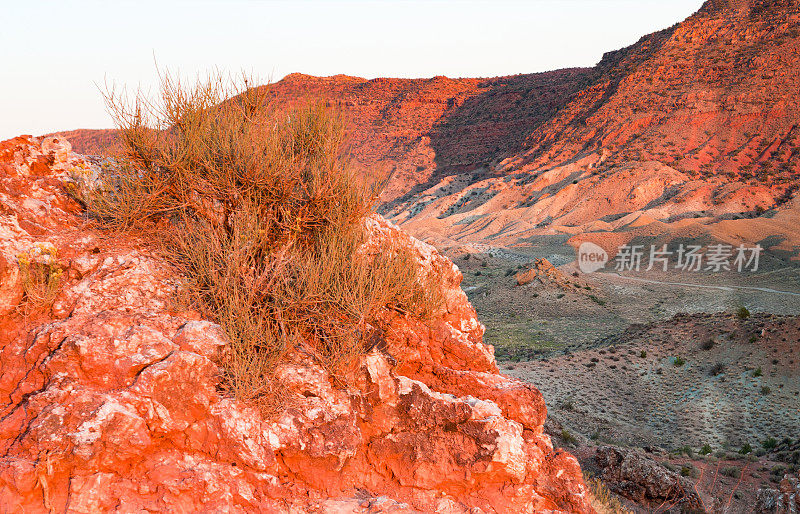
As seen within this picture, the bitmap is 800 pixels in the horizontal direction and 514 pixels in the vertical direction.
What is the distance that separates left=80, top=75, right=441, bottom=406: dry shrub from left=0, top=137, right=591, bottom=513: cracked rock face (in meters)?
0.20

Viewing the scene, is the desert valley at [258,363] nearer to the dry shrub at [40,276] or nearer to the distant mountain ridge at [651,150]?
the dry shrub at [40,276]

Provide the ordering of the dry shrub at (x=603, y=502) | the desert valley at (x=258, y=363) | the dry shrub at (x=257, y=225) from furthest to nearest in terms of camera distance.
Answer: the dry shrub at (x=603, y=502) → the dry shrub at (x=257, y=225) → the desert valley at (x=258, y=363)

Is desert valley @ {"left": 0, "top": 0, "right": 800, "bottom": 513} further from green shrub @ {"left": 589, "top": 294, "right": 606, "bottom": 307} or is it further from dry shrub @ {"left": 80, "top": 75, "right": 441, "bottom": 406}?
green shrub @ {"left": 589, "top": 294, "right": 606, "bottom": 307}

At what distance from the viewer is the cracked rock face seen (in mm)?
3193

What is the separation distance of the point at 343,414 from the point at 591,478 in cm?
573

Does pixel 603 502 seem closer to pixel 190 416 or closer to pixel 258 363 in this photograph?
pixel 258 363

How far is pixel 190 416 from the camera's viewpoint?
3.56 m

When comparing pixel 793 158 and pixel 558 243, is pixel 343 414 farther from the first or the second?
pixel 793 158

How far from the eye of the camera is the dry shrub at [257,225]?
422cm

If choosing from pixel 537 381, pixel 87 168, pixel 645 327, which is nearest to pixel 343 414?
pixel 87 168

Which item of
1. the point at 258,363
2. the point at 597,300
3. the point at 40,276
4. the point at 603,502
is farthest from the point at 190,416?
the point at 597,300

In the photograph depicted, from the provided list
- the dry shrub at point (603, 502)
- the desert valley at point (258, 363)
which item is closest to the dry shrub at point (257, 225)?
the desert valley at point (258, 363)

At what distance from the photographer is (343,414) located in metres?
3.95

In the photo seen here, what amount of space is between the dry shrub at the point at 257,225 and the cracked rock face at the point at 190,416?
0.20 meters
